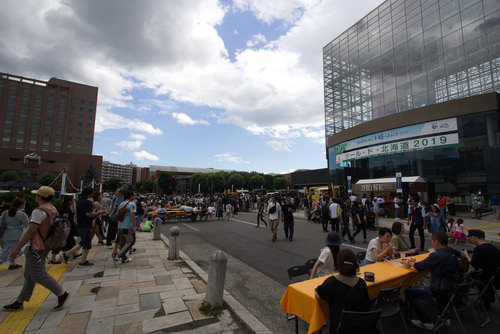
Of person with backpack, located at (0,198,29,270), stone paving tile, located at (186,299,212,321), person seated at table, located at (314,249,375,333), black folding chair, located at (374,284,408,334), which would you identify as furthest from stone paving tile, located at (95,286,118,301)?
black folding chair, located at (374,284,408,334)

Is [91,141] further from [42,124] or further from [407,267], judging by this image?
[407,267]

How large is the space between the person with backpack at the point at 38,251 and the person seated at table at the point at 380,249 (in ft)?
16.6

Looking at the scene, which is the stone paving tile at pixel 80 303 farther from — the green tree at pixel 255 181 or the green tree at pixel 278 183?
the green tree at pixel 278 183

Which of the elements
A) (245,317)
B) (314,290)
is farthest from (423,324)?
(245,317)

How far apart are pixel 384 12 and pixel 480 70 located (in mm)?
15183

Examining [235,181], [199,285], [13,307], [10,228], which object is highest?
[235,181]

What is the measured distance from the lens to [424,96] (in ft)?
92.6

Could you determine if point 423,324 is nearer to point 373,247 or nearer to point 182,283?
point 373,247

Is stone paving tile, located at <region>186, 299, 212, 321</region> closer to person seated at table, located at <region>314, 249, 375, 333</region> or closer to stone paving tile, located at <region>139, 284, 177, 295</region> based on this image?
stone paving tile, located at <region>139, 284, 177, 295</region>

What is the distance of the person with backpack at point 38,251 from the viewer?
3.39m

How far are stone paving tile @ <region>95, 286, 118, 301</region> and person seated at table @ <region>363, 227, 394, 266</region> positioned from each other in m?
4.56

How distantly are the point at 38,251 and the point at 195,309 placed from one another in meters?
2.40

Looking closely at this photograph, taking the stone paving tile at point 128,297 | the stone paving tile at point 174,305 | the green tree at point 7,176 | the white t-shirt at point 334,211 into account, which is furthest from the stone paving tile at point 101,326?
the green tree at point 7,176

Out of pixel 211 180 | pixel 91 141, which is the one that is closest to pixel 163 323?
pixel 211 180
